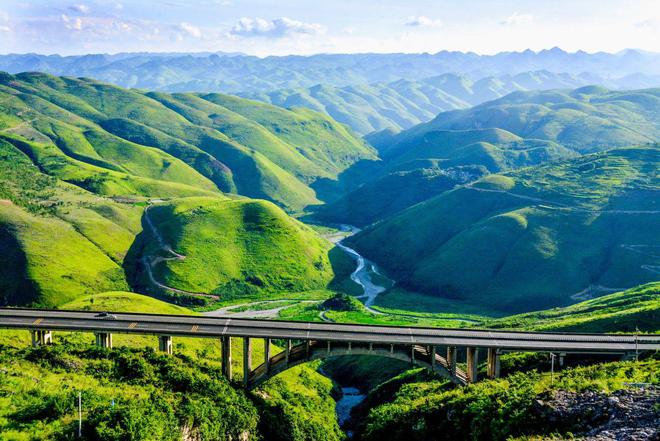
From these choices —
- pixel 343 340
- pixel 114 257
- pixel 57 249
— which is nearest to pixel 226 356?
pixel 343 340

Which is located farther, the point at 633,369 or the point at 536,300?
the point at 536,300

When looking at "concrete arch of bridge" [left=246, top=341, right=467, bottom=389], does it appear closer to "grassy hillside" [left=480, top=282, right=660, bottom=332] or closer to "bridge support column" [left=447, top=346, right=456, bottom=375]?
"bridge support column" [left=447, top=346, right=456, bottom=375]

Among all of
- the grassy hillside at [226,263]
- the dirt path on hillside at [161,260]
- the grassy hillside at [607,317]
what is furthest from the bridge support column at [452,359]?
the grassy hillside at [226,263]

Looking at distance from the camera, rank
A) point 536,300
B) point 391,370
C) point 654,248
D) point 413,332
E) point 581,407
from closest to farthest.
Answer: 1. point 581,407
2. point 413,332
3. point 391,370
4. point 536,300
5. point 654,248

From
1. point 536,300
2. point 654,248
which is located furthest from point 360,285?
point 654,248

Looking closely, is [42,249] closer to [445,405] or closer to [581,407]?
[445,405]

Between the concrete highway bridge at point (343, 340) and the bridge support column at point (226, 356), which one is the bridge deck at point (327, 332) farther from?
the bridge support column at point (226, 356)
